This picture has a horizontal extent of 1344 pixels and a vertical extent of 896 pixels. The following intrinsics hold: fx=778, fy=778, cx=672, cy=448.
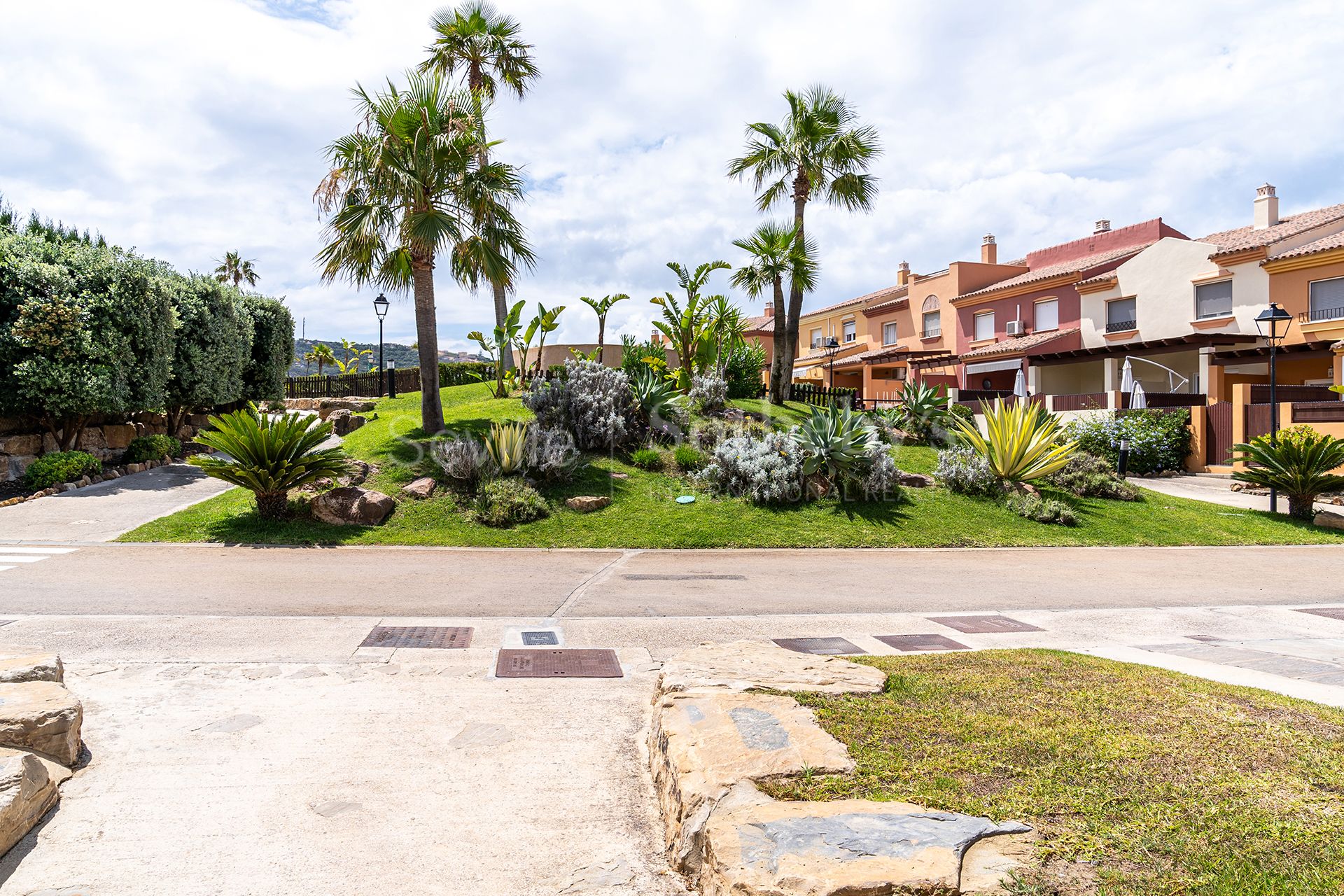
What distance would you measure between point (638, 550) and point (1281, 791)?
390 inches

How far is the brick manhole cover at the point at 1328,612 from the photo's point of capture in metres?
8.38

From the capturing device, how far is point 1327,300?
25500 millimetres

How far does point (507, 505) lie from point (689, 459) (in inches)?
179

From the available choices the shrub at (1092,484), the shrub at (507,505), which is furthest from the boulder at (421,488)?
the shrub at (1092,484)

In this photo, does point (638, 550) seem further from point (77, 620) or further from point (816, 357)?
point (816, 357)

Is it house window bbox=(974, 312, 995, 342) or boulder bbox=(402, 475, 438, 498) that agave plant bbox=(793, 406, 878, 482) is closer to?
boulder bbox=(402, 475, 438, 498)

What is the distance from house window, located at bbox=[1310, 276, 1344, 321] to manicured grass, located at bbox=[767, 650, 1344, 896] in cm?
2804

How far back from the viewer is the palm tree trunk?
16703 mm

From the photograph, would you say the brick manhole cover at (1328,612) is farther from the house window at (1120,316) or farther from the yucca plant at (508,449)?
the house window at (1120,316)

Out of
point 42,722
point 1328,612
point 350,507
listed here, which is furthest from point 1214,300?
point 42,722

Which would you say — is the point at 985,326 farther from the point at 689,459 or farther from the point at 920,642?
the point at 920,642

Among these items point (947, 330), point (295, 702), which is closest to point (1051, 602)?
point (295, 702)

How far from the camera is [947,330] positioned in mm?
42062

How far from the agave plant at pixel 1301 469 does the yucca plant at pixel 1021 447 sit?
3597mm
